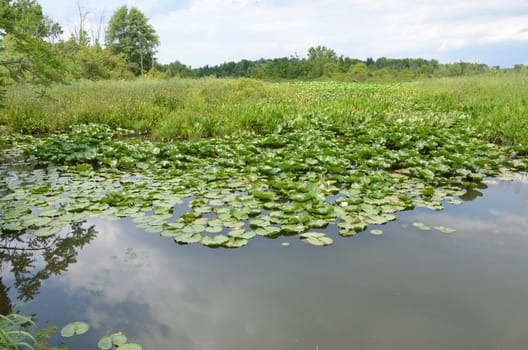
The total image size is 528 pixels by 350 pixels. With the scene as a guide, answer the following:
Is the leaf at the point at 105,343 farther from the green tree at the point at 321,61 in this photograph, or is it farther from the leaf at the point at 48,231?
the green tree at the point at 321,61

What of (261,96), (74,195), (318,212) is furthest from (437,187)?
(261,96)

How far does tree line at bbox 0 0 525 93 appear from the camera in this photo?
500 cm

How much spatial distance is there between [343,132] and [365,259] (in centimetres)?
548

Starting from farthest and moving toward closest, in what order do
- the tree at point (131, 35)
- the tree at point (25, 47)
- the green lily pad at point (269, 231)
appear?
the tree at point (131, 35) → the tree at point (25, 47) → the green lily pad at point (269, 231)

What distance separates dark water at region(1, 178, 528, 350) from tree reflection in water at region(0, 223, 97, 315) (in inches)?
0.9

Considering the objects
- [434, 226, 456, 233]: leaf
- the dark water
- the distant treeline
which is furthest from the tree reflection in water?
the distant treeline

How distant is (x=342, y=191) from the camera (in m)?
4.16

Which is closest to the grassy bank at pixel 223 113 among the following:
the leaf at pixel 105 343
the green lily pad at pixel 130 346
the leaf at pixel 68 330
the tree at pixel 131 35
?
the leaf at pixel 68 330

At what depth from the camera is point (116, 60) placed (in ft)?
98.0

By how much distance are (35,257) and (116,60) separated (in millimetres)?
30595

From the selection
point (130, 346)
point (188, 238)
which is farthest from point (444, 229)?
point (130, 346)

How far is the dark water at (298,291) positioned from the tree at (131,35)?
134ft

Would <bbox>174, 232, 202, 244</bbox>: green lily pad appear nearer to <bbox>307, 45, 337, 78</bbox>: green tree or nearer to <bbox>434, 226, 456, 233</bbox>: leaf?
<bbox>434, 226, 456, 233</bbox>: leaf

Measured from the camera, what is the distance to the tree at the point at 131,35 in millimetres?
40062
